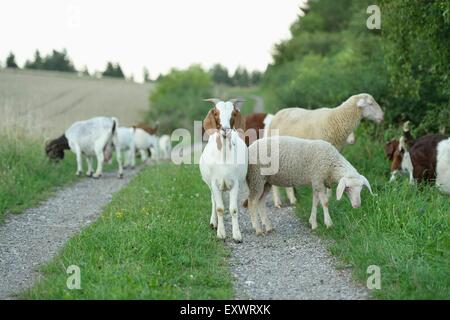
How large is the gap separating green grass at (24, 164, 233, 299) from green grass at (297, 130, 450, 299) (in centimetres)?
169

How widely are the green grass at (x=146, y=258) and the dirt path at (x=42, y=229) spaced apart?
0.38m

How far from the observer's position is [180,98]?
4550 centimetres

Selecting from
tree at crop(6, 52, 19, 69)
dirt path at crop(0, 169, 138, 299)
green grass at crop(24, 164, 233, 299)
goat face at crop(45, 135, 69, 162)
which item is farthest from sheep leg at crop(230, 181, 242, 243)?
tree at crop(6, 52, 19, 69)

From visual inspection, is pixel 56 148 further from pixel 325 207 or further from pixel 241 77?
pixel 241 77

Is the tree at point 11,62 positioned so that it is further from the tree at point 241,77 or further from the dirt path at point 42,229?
the dirt path at point 42,229

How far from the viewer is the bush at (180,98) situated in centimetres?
3972

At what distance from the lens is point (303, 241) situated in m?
8.84

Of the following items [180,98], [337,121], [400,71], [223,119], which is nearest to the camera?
[223,119]

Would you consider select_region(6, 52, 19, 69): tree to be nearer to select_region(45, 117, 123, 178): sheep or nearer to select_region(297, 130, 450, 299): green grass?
select_region(45, 117, 123, 178): sheep

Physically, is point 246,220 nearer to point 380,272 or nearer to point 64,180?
point 380,272

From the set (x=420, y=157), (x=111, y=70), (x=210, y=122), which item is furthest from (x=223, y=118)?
(x=111, y=70)

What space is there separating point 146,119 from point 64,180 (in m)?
25.4

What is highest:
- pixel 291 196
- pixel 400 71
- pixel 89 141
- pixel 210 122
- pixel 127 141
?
pixel 400 71

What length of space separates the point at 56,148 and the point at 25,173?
2.68 metres
